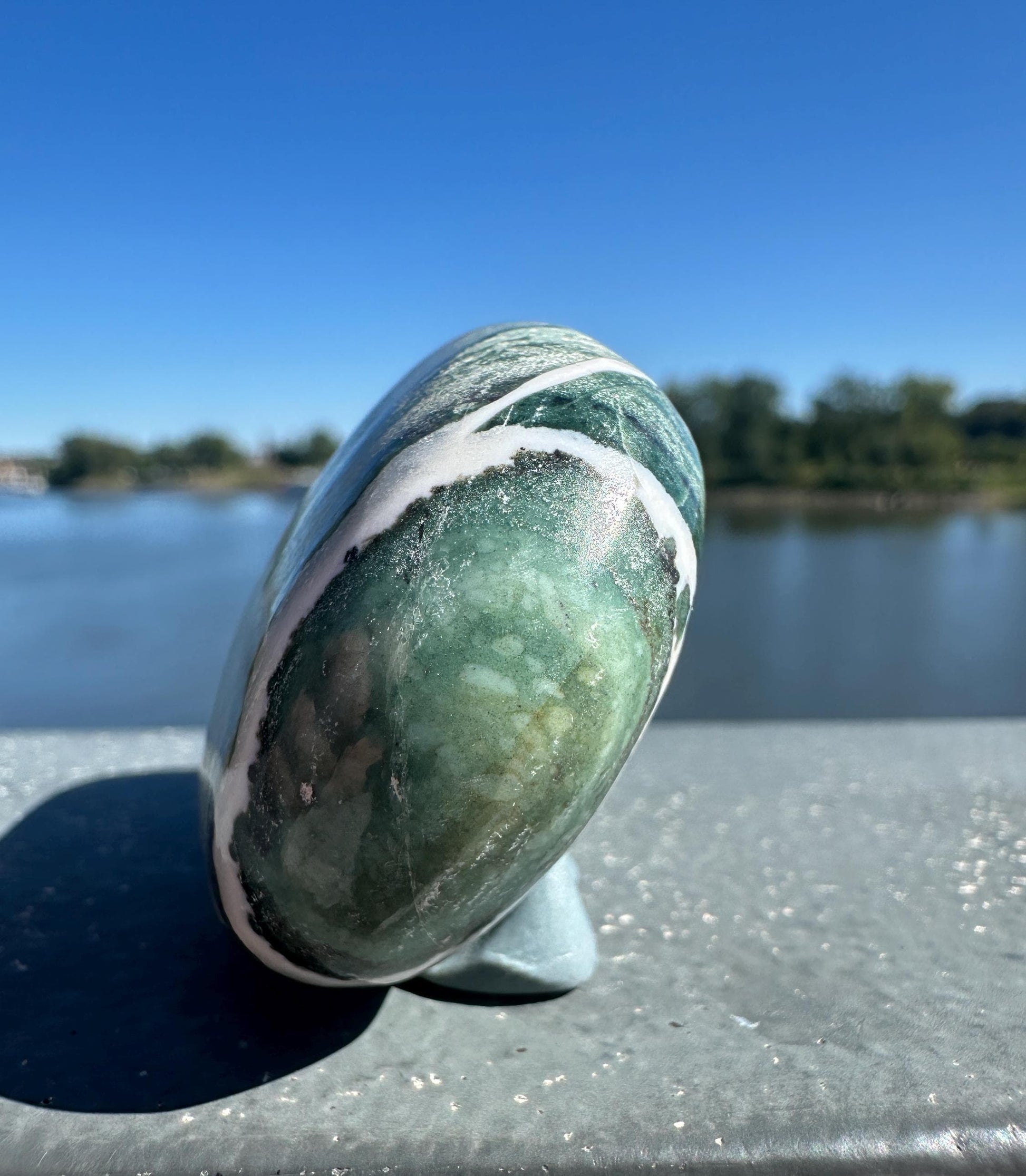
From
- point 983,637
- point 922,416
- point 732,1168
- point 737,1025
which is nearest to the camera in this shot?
point 732,1168

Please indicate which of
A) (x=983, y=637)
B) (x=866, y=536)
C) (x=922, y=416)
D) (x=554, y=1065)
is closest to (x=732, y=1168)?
(x=554, y=1065)

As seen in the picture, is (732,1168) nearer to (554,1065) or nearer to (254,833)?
(554,1065)

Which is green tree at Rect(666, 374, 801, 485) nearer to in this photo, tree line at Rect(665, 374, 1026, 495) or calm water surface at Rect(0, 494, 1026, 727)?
tree line at Rect(665, 374, 1026, 495)

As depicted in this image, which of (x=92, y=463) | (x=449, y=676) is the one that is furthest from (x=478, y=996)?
(x=92, y=463)

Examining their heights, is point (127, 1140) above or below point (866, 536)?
above

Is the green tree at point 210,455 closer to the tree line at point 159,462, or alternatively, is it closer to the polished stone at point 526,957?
the tree line at point 159,462

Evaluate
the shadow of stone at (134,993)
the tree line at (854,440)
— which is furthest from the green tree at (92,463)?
the shadow of stone at (134,993)

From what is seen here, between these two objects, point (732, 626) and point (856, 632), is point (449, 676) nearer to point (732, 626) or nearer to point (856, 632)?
point (732, 626)
